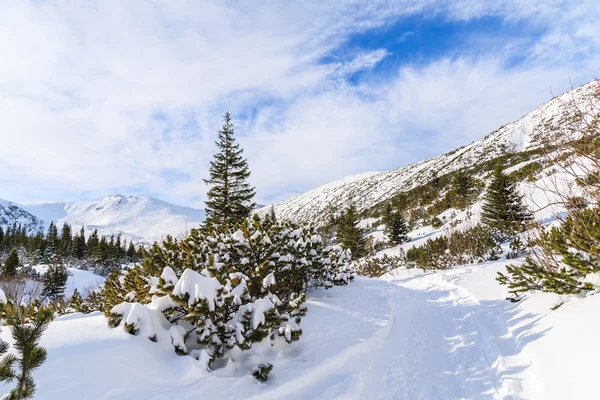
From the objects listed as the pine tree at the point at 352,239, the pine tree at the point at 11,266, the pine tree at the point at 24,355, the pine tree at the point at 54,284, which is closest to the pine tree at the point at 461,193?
the pine tree at the point at 352,239

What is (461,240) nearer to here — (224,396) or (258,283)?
(258,283)

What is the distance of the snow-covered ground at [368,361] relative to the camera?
132 inches

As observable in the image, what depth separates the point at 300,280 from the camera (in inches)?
327

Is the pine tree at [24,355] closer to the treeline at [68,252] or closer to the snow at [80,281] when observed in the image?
the snow at [80,281]

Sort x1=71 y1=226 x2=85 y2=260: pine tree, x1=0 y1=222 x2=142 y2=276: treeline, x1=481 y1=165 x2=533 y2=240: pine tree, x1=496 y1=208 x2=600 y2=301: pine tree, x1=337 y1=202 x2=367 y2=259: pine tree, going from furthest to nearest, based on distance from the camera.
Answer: x1=71 y1=226 x2=85 y2=260: pine tree < x1=0 y1=222 x2=142 y2=276: treeline < x1=337 y1=202 x2=367 y2=259: pine tree < x1=481 y1=165 x2=533 y2=240: pine tree < x1=496 y1=208 x2=600 y2=301: pine tree

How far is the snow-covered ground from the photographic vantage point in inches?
132

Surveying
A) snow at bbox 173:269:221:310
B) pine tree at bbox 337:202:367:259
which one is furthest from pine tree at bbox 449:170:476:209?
snow at bbox 173:269:221:310

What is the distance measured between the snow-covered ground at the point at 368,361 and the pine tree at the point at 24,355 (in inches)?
44.0

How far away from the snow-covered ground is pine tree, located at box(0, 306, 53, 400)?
112 centimetres

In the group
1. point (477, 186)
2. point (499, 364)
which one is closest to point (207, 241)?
point (499, 364)

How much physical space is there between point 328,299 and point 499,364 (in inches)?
172

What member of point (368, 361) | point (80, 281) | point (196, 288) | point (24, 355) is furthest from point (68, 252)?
point (24, 355)

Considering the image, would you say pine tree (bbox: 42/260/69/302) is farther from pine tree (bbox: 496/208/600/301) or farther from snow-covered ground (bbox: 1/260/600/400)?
pine tree (bbox: 496/208/600/301)

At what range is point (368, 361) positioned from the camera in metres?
5.18
